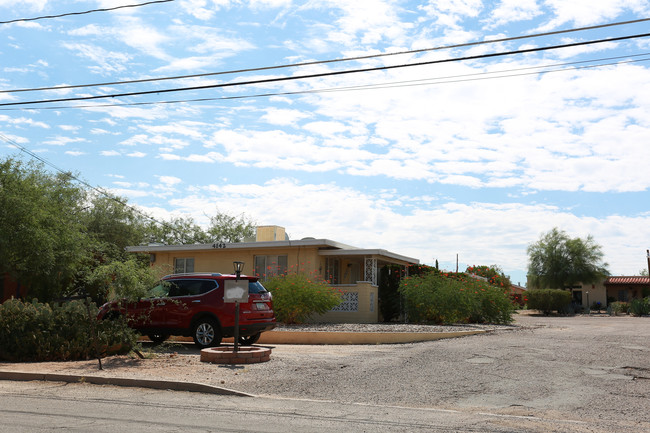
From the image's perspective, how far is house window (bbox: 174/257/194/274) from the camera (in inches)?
1064

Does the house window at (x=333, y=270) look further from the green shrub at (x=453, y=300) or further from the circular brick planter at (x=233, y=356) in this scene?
the circular brick planter at (x=233, y=356)

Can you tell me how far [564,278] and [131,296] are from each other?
46410 millimetres

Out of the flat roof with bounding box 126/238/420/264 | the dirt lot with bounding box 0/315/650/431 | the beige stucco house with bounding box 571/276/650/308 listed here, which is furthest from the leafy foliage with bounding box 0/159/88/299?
the beige stucco house with bounding box 571/276/650/308

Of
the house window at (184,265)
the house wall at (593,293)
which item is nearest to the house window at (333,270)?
the house window at (184,265)

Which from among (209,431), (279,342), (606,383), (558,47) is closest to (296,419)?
(209,431)

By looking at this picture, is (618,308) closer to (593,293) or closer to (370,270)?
(593,293)

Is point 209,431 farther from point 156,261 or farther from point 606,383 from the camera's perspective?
point 156,261

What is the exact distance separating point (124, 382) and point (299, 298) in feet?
36.4

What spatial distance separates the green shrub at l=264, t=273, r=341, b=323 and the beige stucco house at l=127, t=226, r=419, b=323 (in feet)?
3.64

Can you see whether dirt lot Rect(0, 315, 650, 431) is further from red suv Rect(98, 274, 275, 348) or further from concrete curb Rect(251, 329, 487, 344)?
concrete curb Rect(251, 329, 487, 344)

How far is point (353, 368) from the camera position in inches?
455

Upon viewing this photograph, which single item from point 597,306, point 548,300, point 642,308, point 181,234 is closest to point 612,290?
point 597,306

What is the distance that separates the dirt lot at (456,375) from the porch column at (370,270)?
9.01 metres

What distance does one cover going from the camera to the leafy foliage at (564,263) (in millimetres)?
52250
